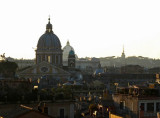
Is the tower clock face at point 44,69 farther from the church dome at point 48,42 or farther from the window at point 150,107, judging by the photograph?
the window at point 150,107

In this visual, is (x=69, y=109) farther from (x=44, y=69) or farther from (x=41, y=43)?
(x=41, y=43)

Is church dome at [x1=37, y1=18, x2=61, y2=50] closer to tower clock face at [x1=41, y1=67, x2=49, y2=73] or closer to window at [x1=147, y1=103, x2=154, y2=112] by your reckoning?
tower clock face at [x1=41, y1=67, x2=49, y2=73]

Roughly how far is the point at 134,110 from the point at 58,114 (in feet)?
11.9

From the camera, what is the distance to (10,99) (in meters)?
22.7

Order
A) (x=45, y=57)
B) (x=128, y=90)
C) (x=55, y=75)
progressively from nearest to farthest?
(x=128, y=90) < (x=55, y=75) < (x=45, y=57)

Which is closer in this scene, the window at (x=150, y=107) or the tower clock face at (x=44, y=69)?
the window at (x=150, y=107)

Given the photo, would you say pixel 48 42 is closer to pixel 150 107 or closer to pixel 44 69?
pixel 44 69

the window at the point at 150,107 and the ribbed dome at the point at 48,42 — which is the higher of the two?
the ribbed dome at the point at 48,42

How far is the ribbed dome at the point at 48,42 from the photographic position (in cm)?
10069

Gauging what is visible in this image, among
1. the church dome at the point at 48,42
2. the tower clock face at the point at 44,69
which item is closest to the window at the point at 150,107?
the tower clock face at the point at 44,69

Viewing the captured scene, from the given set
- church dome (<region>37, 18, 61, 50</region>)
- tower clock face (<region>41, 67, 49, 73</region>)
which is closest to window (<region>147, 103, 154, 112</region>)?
tower clock face (<region>41, 67, 49, 73</region>)

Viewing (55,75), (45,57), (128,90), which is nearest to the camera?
(128,90)

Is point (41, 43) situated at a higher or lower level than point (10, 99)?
higher

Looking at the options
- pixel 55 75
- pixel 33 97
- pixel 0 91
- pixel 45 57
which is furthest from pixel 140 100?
pixel 45 57
